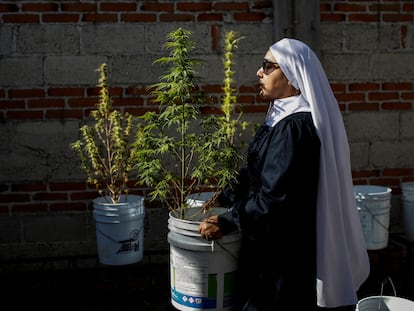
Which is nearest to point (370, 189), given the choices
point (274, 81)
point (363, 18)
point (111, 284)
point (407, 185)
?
point (407, 185)

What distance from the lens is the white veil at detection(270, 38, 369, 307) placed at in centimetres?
264

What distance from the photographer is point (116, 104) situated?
4414mm

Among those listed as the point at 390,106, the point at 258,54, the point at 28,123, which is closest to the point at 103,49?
the point at 28,123

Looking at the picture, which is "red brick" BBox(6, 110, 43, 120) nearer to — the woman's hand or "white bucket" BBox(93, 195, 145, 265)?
"white bucket" BBox(93, 195, 145, 265)

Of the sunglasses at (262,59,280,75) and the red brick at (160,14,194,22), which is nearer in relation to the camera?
the sunglasses at (262,59,280,75)

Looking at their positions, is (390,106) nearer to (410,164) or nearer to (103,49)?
(410,164)

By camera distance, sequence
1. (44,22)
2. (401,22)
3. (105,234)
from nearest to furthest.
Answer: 1. (105,234)
2. (44,22)
3. (401,22)

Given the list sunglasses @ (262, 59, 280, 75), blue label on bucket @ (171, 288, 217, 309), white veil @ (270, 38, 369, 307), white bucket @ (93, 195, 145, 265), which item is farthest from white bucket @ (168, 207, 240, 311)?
white bucket @ (93, 195, 145, 265)

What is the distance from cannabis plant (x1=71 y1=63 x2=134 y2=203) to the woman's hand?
1.18 meters

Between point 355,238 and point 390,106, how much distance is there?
2.23 m

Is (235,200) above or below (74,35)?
below

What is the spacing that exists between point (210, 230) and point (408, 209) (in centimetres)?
230

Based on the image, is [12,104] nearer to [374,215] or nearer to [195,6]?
[195,6]

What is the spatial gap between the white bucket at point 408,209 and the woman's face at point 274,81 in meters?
2.12
